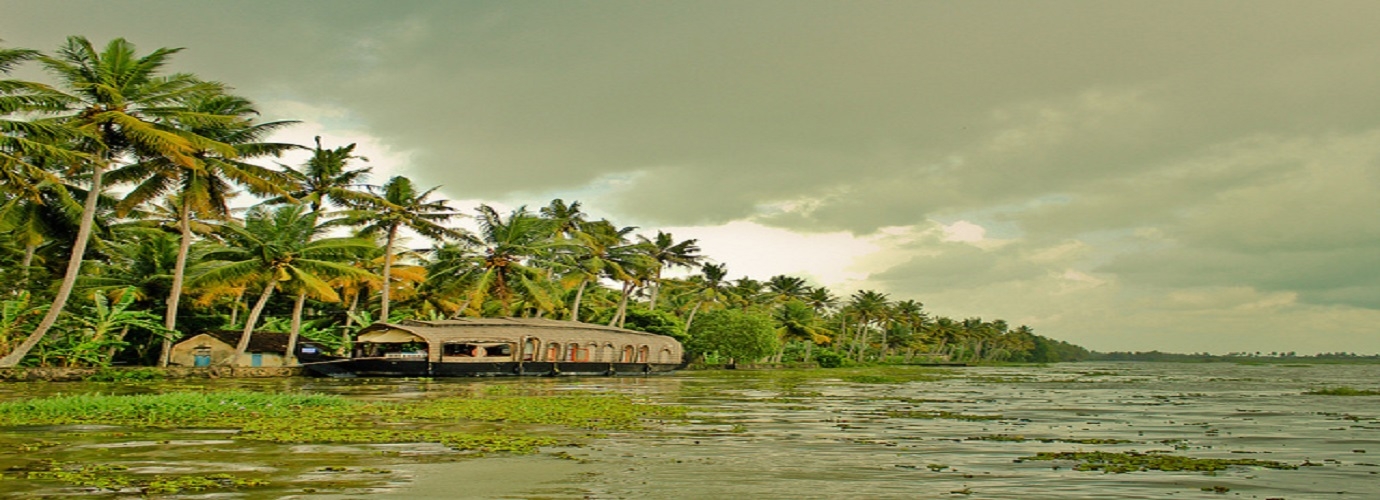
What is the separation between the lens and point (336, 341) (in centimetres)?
4825

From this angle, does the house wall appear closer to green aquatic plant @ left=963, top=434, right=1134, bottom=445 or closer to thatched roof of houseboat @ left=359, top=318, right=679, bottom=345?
thatched roof of houseboat @ left=359, top=318, right=679, bottom=345

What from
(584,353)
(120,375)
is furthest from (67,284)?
(584,353)

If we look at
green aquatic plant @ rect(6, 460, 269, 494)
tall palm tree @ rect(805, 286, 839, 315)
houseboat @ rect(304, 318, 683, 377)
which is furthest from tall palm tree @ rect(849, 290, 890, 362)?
green aquatic plant @ rect(6, 460, 269, 494)

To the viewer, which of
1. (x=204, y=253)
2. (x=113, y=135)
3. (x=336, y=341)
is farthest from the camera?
(x=336, y=341)

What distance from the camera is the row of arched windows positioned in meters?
41.7

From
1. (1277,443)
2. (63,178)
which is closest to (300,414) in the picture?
(1277,443)

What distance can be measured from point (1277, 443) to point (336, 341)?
1754 inches

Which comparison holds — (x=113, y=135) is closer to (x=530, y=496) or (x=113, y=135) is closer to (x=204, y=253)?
(x=204, y=253)

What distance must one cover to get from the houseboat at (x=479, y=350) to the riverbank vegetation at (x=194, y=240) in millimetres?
3251

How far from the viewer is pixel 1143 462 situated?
11938mm

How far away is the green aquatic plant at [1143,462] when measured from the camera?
11.4 meters

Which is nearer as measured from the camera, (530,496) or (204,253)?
(530,496)

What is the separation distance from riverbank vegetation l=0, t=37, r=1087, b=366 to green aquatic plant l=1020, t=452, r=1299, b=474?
25934mm

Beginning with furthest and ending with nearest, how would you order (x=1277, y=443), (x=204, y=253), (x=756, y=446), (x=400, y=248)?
(x=400, y=248) < (x=204, y=253) < (x=1277, y=443) < (x=756, y=446)
